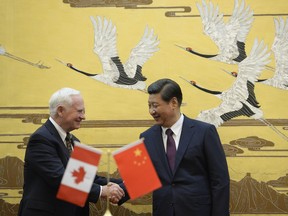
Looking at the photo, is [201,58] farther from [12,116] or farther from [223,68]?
[12,116]

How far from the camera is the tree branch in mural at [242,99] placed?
4.97m

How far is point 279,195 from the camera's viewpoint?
4.95 metres

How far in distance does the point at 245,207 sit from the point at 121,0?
2195mm

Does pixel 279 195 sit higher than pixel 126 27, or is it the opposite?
pixel 126 27

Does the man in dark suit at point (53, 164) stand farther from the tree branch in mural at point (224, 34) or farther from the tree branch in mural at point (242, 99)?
the tree branch in mural at point (224, 34)

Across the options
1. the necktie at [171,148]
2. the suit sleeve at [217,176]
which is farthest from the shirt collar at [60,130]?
the suit sleeve at [217,176]

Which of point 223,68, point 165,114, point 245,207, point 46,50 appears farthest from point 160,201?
point 46,50

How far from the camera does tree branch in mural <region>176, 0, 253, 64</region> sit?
4992 mm

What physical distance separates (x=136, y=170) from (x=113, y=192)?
807 mm

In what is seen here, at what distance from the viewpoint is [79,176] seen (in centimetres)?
360

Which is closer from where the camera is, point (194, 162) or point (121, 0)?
point (194, 162)

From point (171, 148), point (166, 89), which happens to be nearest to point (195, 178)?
point (171, 148)

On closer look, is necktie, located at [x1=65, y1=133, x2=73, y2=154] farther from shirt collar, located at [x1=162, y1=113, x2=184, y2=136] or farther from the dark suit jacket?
shirt collar, located at [x1=162, y1=113, x2=184, y2=136]

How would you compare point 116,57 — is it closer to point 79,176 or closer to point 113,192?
point 113,192
